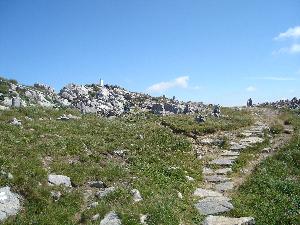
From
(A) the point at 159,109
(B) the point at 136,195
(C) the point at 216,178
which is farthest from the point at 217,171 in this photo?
(A) the point at 159,109

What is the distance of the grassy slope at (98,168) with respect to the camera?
1622 centimetres

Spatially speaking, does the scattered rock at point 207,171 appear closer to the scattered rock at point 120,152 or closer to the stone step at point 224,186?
the stone step at point 224,186

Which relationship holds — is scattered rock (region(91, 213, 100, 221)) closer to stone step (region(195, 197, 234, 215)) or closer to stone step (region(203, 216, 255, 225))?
stone step (region(203, 216, 255, 225))

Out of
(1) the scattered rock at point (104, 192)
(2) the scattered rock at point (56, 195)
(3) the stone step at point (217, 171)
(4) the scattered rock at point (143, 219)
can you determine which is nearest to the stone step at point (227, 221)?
(4) the scattered rock at point (143, 219)

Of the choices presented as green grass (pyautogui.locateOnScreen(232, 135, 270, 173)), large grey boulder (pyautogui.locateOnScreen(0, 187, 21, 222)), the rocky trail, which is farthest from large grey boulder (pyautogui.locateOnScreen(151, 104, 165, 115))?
large grey boulder (pyautogui.locateOnScreen(0, 187, 21, 222))

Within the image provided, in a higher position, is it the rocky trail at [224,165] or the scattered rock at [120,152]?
the scattered rock at [120,152]

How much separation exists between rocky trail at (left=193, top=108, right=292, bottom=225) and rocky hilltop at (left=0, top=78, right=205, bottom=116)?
17.6 meters

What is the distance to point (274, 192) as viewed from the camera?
64.5ft

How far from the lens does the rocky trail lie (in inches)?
686

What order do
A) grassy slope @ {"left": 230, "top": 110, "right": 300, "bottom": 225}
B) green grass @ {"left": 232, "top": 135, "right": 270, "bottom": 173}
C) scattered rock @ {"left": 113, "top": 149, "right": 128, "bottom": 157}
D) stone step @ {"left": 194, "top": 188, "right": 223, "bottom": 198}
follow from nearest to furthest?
grassy slope @ {"left": 230, "top": 110, "right": 300, "bottom": 225}, stone step @ {"left": 194, "top": 188, "right": 223, "bottom": 198}, scattered rock @ {"left": 113, "top": 149, "right": 128, "bottom": 157}, green grass @ {"left": 232, "top": 135, "right": 270, "bottom": 173}

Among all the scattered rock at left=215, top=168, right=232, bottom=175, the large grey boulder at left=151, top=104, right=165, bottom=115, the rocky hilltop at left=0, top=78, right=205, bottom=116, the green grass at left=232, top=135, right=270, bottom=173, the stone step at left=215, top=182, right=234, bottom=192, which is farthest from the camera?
the large grey boulder at left=151, top=104, right=165, bottom=115

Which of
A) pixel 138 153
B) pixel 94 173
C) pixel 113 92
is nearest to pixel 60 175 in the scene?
pixel 94 173

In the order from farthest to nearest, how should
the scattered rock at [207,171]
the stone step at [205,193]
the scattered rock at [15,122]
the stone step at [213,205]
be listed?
1. the scattered rock at [15,122]
2. the scattered rock at [207,171]
3. the stone step at [205,193]
4. the stone step at [213,205]

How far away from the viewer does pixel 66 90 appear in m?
61.1
